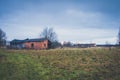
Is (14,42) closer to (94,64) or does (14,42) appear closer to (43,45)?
(43,45)

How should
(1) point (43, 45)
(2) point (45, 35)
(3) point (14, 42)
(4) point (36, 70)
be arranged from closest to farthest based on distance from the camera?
(4) point (36, 70), (1) point (43, 45), (3) point (14, 42), (2) point (45, 35)

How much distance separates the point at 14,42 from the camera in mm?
80125

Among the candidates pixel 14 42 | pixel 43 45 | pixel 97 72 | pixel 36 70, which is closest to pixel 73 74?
pixel 97 72

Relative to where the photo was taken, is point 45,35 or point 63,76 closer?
point 63,76

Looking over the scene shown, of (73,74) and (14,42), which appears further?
(14,42)

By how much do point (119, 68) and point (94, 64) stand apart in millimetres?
4279

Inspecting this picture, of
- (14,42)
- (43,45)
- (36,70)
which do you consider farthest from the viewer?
(14,42)

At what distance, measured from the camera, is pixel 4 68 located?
30594 millimetres

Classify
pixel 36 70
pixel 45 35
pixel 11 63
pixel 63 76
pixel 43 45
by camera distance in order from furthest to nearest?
1. pixel 45 35
2. pixel 43 45
3. pixel 11 63
4. pixel 36 70
5. pixel 63 76

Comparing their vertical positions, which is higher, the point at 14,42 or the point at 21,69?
the point at 14,42

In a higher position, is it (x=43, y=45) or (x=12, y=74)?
(x=43, y=45)

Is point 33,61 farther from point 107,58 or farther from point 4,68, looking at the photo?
point 107,58

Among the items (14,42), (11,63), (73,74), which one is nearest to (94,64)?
(73,74)

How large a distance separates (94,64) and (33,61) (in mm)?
10050
